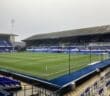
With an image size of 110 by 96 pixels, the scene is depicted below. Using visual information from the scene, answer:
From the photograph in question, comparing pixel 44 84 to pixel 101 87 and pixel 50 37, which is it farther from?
pixel 50 37

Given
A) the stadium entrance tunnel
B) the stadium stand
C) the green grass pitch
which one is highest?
the stadium stand

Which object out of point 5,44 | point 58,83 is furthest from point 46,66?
point 5,44

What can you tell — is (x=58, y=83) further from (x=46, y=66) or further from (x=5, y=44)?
(x=5, y=44)

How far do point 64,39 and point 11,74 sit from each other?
3275cm

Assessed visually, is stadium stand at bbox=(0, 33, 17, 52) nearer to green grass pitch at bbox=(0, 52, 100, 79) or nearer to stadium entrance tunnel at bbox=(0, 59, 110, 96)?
green grass pitch at bbox=(0, 52, 100, 79)

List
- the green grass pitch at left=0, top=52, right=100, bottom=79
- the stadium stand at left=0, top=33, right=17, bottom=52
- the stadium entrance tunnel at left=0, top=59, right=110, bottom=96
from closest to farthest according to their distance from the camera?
the stadium entrance tunnel at left=0, top=59, right=110, bottom=96
the green grass pitch at left=0, top=52, right=100, bottom=79
the stadium stand at left=0, top=33, right=17, bottom=52

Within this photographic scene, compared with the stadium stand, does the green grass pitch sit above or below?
below

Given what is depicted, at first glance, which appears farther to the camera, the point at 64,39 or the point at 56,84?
the point at 64,39

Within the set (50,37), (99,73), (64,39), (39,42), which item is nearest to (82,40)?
(64,39)

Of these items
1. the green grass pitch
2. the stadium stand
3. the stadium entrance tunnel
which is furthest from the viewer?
the stadium stand

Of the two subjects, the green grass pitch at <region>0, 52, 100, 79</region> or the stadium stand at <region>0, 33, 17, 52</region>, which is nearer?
the green grass pitch at <region>0, 52, 100, 79</region>

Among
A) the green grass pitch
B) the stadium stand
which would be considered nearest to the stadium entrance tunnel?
the green grass pitch

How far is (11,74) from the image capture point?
39.2 ft

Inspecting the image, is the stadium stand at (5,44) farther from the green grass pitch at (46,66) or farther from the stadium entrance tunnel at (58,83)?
the stadium entrance tunnel at (58,83)
